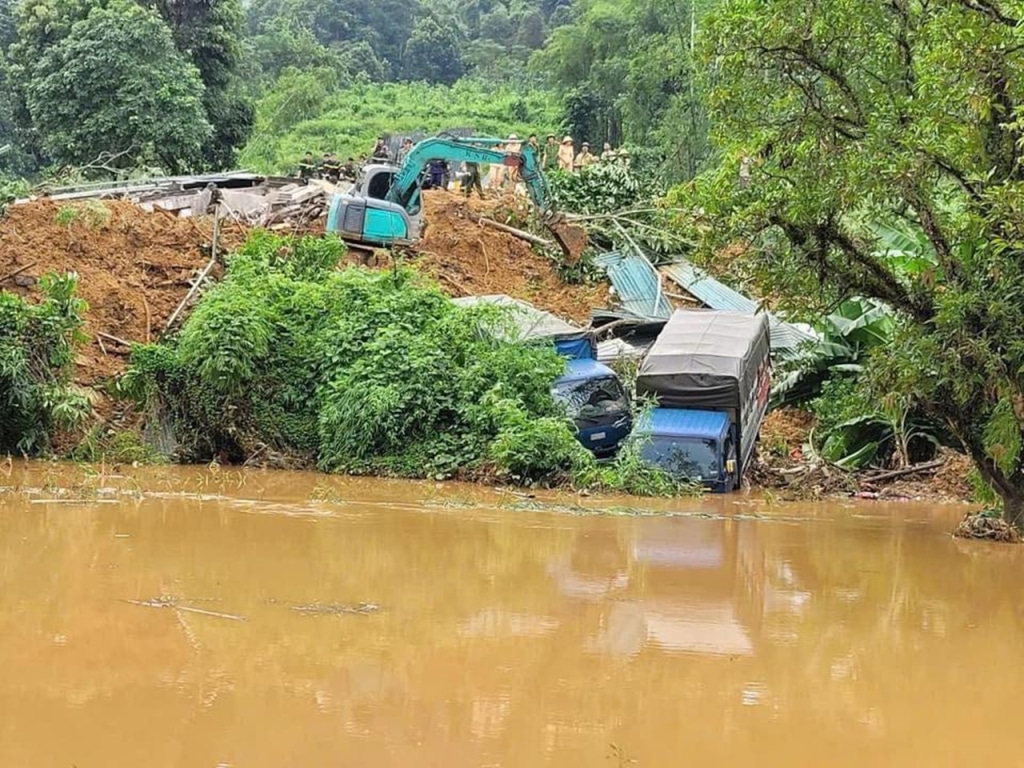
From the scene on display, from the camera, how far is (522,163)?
26234 millimetres

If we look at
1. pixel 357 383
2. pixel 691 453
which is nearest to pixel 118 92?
pixel 357 383

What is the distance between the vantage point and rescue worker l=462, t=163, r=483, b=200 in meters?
30.8

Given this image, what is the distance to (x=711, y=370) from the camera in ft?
61.6

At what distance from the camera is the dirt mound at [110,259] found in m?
21.6

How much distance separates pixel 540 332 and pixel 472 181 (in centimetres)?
1236

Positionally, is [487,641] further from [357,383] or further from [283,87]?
[283,87]

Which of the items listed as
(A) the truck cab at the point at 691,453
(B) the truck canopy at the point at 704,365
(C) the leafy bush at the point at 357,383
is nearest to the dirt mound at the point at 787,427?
(B) the truck canopy at the point at 704,365

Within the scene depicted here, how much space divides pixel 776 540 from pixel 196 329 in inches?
408

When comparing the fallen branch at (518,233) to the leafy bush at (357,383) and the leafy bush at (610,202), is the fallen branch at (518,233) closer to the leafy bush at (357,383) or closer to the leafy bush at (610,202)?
the leafy bush at (610,202)

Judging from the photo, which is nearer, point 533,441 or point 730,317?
point 533,441

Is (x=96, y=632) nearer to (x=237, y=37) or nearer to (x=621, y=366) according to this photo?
(x=621, y=366)

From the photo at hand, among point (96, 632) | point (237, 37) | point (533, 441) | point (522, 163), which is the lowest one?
point (533, 441)

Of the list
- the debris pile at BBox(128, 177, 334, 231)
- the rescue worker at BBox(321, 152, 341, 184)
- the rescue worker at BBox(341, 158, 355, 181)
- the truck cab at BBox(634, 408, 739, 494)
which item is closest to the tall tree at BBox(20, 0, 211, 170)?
the rescue worker at BBox(321, 152, 341, 184)

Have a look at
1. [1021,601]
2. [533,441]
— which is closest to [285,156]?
[533,441]
